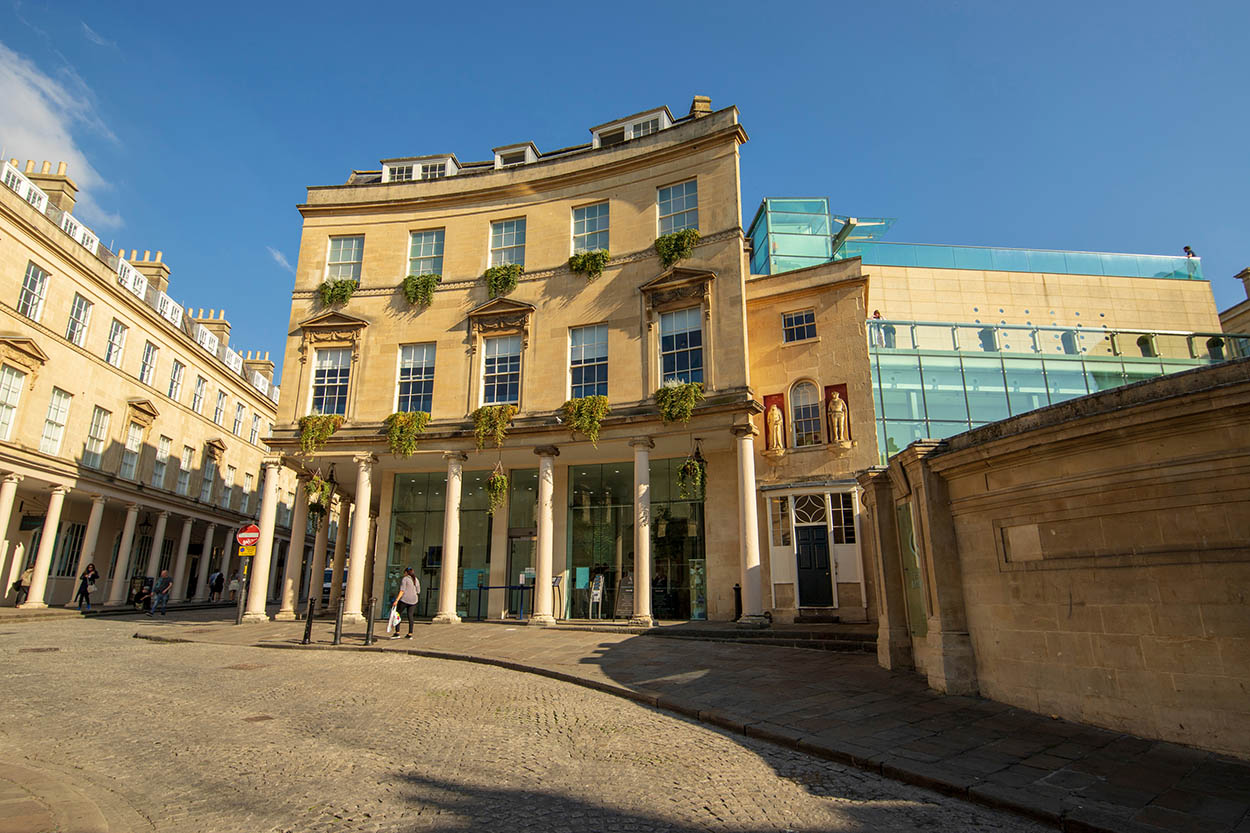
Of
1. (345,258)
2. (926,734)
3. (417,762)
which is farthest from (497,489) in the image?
(926,734)

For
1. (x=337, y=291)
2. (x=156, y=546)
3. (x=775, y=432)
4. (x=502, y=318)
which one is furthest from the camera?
(x=156, y=546)

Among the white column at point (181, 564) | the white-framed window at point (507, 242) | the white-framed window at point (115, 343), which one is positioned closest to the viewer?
the white-framed window at point (507, 242)

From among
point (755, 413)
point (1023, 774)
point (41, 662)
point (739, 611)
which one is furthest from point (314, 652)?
point (1023, 774)

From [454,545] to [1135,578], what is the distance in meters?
16.7

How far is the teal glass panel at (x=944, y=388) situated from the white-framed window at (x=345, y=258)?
63.7ft

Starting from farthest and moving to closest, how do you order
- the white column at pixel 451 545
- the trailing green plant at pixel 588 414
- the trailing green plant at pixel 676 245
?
1. the trailing green plant at pixel 676 245
2. the white column at pixel 451 545
3. the trailing green plant at pixel 588 414

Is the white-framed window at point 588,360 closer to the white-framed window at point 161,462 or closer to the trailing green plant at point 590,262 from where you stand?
the trailing green plant at point 590,262

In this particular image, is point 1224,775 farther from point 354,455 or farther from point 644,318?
point 354,455

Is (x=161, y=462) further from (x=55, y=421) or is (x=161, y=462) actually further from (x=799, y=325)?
(x=799, y=325)

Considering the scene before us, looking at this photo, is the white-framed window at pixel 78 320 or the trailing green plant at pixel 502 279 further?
the white-framed window at pixel 78 320

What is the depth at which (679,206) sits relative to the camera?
20406 mm

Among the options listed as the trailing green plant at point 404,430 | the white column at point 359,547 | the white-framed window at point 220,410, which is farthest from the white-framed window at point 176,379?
the trailing green plant at point 404,430

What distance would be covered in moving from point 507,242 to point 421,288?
330cm

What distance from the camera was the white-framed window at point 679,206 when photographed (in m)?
20.1
